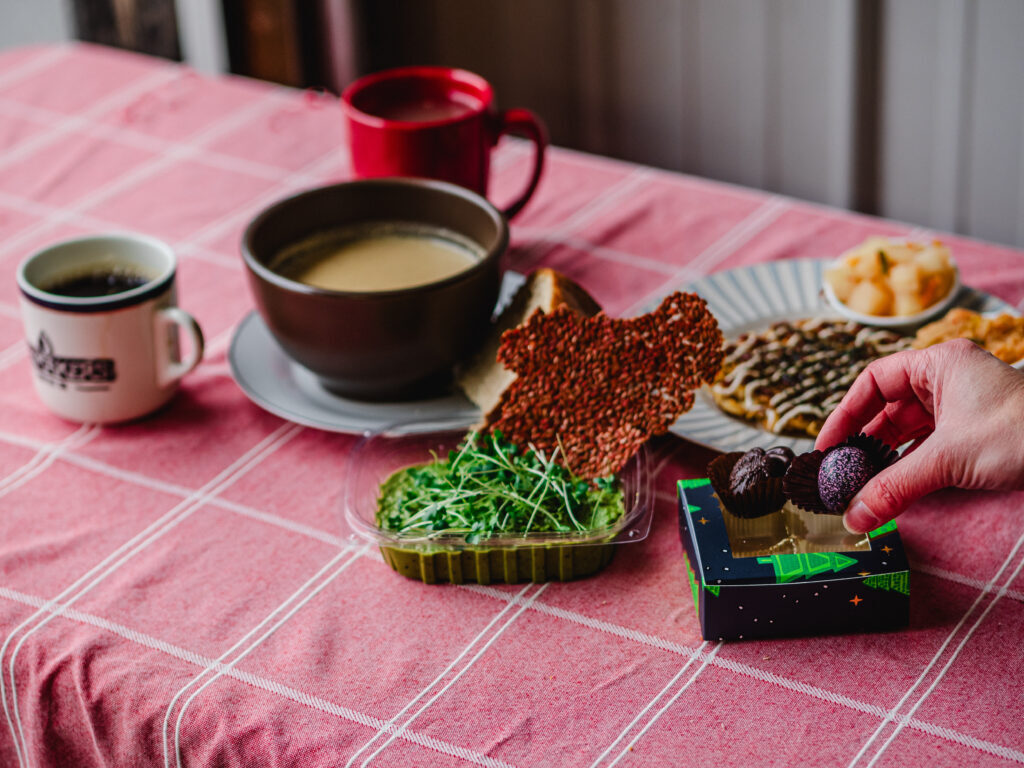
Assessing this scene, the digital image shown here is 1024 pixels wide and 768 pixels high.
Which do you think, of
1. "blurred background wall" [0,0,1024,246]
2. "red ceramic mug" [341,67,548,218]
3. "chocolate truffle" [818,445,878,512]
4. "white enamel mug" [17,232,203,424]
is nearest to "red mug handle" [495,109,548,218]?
"red ceramic mug" [341,67,548,218]

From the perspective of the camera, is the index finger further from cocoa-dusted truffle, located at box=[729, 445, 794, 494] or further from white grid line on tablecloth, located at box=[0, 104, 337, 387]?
white grid line on tablecloth, located at box=[0, 104, 337, 387]

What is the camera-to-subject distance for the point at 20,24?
3082 millimetres

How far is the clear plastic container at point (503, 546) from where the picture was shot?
2.99 feet

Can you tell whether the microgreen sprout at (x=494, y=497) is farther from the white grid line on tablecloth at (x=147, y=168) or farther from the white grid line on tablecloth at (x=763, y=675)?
the white grid line on tablecloth at (x=147, y=168)

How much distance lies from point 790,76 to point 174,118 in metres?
A: 1.46

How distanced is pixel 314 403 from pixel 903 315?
631mm

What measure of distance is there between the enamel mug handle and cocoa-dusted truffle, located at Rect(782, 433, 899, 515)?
61 centimetres

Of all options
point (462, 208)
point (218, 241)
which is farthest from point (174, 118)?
point (462, 208)

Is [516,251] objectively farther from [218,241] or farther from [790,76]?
[790,76]

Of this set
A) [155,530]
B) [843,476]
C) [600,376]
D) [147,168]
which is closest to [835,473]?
[843,476]

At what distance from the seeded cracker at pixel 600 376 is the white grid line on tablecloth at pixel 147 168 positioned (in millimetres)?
815

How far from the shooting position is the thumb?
0.82m

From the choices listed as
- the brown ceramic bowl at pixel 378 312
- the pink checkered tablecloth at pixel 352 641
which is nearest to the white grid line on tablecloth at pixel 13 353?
the pink checkered tablecloth at pixel 352 641

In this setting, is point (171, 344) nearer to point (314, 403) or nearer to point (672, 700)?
point (314, 403)
